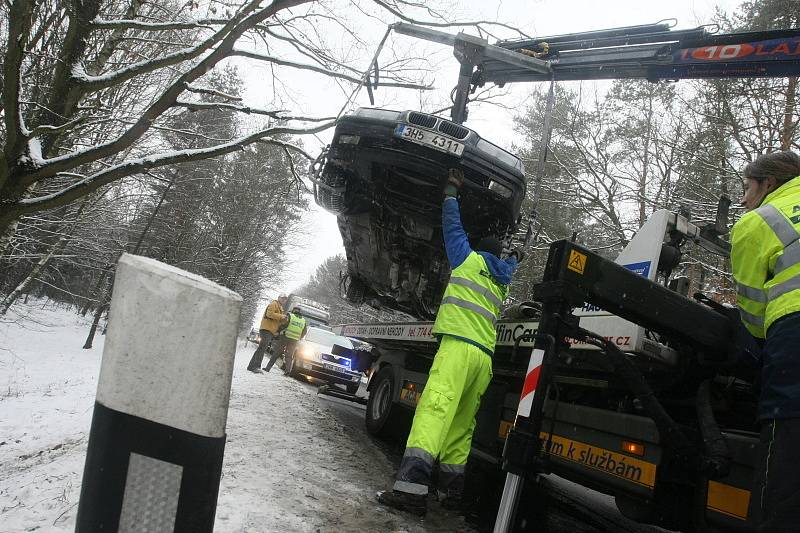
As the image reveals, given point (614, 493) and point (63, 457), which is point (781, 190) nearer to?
point (614, 493)

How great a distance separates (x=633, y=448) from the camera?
299 cm

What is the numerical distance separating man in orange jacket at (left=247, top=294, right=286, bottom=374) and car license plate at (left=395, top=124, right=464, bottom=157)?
8.34 metres

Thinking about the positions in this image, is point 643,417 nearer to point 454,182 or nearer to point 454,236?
point 454,236

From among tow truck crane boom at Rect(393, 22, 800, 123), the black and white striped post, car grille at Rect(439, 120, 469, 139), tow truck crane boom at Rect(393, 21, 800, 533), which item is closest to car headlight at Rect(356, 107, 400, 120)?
car grille at Rect(439, 120, 469, 139)

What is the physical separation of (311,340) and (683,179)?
32.5 ft

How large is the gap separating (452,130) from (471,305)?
1.58 metres

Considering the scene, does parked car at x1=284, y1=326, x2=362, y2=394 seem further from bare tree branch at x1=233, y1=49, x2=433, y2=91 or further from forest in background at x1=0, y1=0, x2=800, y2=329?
bare tree branch at x1=233, y1=49, x2=433, y2=91

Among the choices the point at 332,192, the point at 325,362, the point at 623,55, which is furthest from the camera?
the point at 325,362

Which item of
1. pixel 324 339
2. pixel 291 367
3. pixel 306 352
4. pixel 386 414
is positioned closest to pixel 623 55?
pixel 386 414

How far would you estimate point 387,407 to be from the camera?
641cm

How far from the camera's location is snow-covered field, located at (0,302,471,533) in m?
2.89

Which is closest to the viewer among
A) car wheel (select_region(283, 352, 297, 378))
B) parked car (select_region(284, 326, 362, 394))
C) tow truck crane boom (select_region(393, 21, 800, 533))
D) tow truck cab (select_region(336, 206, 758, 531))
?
tow truck cab (select_region(336, 206, 758, 531))

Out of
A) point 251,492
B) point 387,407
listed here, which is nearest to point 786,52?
point 387,407

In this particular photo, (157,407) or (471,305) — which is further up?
(471,305)
